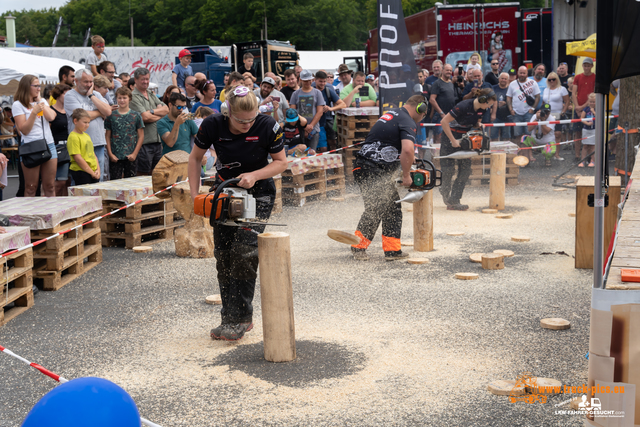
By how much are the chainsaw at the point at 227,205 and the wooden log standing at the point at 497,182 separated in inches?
242

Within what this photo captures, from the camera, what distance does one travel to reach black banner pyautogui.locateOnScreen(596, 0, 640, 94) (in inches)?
124

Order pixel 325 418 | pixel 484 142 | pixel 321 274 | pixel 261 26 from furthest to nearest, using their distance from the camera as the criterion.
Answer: pixel 261 26, pixel 484 142, pixel 321 274, pixel 325 418

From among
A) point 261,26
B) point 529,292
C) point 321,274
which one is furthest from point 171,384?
point 261,26

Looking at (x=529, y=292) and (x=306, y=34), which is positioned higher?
(x=306, y=34)

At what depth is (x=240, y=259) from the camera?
4594 mm

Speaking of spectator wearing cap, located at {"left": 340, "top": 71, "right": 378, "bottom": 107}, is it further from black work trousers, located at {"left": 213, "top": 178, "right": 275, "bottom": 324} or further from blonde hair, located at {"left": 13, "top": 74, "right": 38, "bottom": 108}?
black work trousers, located at {"left": 213, "top": 178, "right": 275, "bottom": 324}

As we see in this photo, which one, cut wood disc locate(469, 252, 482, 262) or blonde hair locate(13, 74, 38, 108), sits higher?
blonde hair locate(13, 74, 38, 108)

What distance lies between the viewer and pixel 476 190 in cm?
1190

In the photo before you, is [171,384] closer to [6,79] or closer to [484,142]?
[484,142]

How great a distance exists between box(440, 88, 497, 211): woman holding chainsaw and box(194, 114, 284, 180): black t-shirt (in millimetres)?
5603

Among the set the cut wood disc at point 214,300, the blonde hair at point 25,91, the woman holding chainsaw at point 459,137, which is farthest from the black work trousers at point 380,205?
the blonde hair at point 25,91

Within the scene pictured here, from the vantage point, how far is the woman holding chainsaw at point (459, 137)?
383 inches

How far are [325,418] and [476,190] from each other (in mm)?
9077

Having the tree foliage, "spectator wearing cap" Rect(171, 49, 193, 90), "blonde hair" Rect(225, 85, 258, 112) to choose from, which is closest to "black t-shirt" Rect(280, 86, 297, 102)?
"spectator wearing cap" Rect(171, 49, 193, 90)
